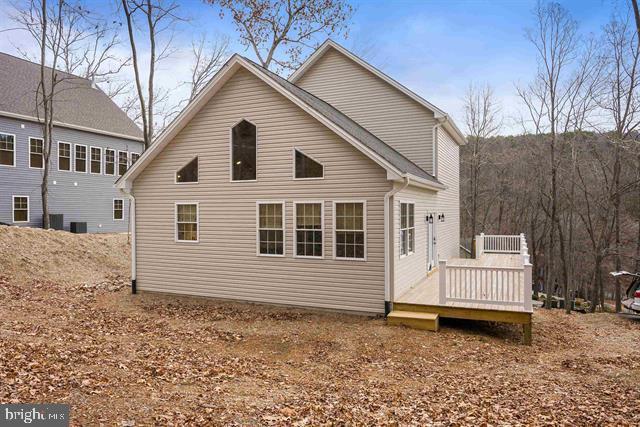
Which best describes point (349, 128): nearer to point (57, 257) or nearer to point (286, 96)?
point (286, 96)

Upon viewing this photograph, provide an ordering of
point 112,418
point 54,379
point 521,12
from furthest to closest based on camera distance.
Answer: point 521,12 < point 54,379 < point 112,418

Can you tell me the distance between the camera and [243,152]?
37.0ft

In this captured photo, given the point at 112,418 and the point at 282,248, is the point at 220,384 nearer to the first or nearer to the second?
the point at 112,418

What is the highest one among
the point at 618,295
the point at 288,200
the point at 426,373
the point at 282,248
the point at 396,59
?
the point at 396,59

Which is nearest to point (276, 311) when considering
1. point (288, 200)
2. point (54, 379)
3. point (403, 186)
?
point (288, 200)

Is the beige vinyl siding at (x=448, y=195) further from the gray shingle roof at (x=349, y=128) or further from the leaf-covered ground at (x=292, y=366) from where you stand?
the leaf-covered ground at (x=292, y=366)

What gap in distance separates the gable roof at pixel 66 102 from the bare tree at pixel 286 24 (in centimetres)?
944

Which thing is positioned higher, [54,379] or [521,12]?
[521,12]

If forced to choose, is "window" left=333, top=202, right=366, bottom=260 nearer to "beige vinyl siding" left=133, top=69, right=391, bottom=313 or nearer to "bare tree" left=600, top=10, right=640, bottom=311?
"beige vinyl siding" left=133, top=69, right=391, bottom=313

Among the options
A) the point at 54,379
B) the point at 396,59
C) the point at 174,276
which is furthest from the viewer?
the point at 396,59

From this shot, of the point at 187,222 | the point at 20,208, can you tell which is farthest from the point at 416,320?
the point at 20,208

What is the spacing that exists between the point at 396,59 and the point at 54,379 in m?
24.9

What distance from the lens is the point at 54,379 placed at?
5.53 m

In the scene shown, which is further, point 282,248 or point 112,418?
point 282,248
